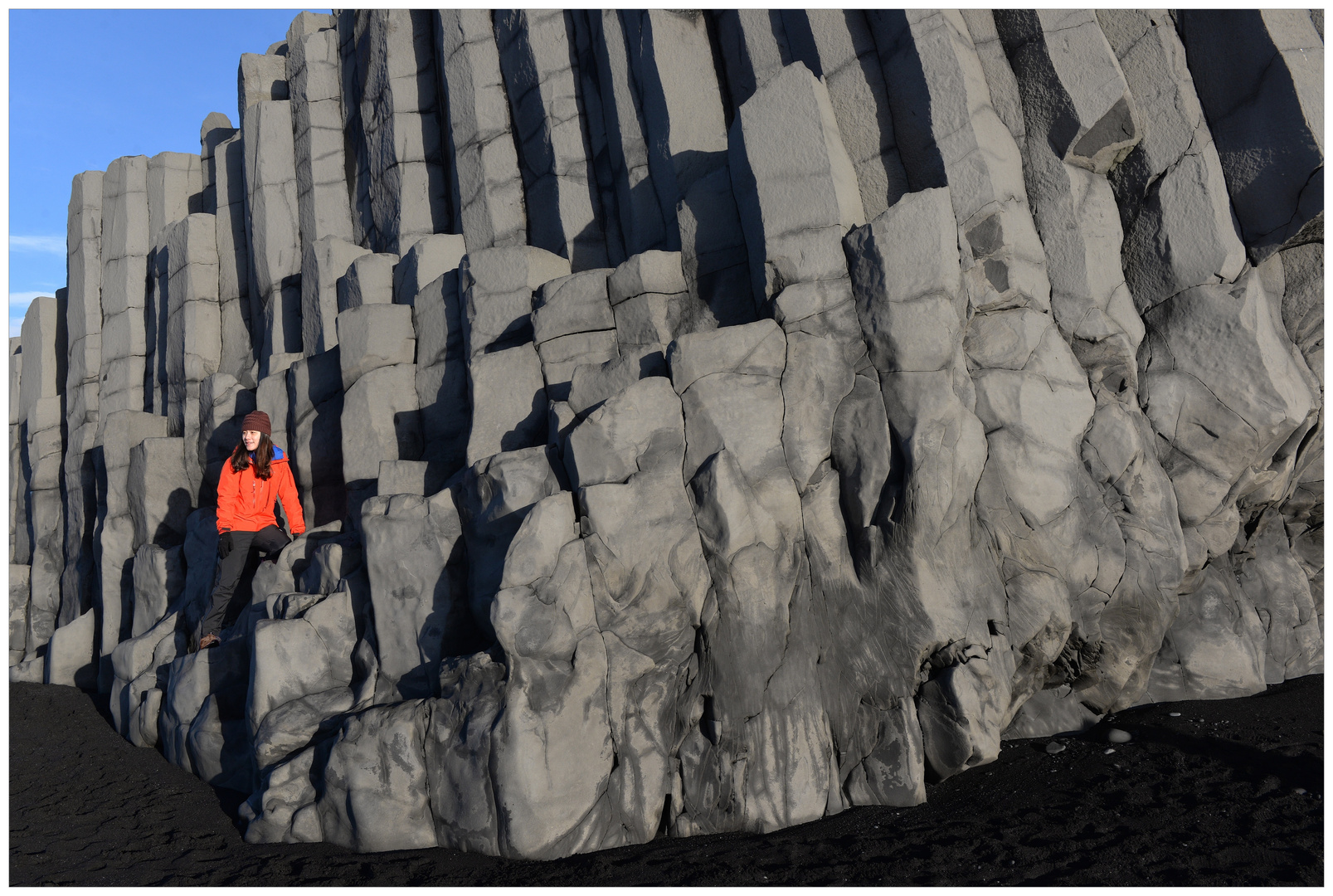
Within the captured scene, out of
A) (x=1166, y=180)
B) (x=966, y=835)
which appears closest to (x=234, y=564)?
(x=966, y=835)

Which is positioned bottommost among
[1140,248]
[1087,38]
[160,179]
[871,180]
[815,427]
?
[815,427]

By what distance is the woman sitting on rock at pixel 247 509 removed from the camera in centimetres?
736

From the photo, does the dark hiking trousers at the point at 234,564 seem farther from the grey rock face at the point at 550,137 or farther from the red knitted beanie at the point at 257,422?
the grey rock face at the point at 550,137

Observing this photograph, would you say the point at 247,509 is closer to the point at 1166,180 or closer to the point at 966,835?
the point at 966,835

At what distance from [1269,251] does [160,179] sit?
15.0 meters

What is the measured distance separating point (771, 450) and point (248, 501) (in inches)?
175

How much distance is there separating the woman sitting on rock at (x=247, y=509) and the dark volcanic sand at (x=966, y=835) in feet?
5.46

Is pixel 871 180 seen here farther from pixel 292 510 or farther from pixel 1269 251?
pixel 292 510

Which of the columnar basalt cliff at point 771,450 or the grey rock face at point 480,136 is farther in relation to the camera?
the grey rock face at point 480,136

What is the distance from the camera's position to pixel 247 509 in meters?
7.45

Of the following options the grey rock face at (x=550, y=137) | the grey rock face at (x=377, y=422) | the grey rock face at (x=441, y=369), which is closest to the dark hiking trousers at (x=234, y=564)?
the grey rock face at (x=377, y=422)

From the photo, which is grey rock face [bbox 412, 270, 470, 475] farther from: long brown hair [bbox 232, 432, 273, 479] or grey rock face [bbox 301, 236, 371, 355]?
grey rock face [bbox 301, 236, 371, 355]

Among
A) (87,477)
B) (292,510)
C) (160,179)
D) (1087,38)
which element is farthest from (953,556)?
(160,179)

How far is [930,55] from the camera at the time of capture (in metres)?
7.25
